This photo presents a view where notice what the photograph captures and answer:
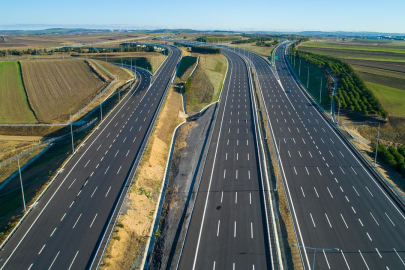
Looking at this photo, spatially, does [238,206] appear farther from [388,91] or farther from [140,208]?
[388,91]

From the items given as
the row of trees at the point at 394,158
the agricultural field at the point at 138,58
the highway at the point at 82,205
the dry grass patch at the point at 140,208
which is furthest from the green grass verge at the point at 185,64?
the row of trees at the point at 394,158

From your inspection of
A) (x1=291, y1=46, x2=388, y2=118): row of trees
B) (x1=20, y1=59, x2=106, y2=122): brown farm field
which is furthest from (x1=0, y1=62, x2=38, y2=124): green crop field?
(x1=291, y1=46, x2=388, y2=118): row of trees

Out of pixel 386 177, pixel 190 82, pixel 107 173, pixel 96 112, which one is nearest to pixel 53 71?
pixel 96 112

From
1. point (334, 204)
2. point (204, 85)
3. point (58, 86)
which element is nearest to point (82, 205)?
point (334, 204)

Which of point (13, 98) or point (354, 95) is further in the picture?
point (13, 98)

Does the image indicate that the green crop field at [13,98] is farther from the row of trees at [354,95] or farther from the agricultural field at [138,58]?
the row of trees at [354,95]

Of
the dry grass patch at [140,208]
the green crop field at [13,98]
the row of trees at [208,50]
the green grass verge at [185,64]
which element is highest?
the row of trees at [208,50]

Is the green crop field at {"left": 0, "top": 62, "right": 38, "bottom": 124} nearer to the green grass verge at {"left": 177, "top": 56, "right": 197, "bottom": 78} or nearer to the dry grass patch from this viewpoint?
the dry grass patch
